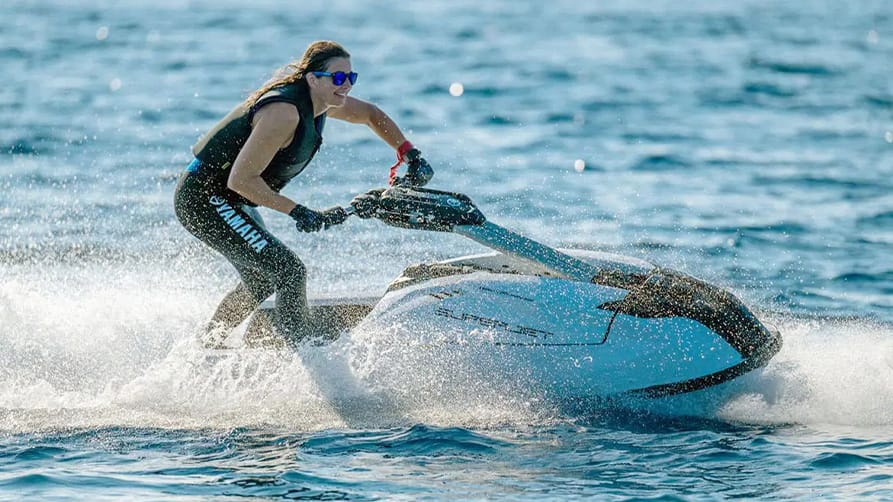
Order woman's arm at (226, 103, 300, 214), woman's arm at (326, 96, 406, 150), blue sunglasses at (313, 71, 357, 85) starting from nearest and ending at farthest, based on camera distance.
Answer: woman's arm at (226, 103, 300, 214) → blue sunglasses at (313, 71, 357, 85) → woman's arm at (326, 96, 406, 150)

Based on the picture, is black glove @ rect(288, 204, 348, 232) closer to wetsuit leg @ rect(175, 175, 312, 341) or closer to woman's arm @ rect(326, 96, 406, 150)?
wetsuit leg @ rect(175, 175, 312, 341)

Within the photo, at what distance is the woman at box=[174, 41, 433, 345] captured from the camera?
7.03 m

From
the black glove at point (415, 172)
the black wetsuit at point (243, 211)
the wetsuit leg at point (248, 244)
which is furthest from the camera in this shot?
the black glove at point (415, 172)

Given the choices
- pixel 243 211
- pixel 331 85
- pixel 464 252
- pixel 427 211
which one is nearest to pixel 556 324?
pixel 427 211

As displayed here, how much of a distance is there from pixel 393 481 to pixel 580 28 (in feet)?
96.2

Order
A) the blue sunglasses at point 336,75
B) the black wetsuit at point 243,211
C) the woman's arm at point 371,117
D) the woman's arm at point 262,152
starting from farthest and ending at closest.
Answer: the woman's arm at point 371,117 → the black wetsuit at point 243,211 → the blue sunglasses at point 336,75 → the woman's arm at point 262,152

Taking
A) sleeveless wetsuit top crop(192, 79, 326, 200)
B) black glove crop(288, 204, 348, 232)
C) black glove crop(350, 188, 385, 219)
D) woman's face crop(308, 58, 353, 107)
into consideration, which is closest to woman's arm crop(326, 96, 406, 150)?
sleeveless wetsuit top crop(192, 79, 326, 200)

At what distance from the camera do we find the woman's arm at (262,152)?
23.0 ft

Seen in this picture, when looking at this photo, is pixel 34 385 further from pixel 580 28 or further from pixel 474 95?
pixel 580 28

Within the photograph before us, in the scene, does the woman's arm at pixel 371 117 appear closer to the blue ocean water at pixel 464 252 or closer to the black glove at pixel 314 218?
the blue ocean water at pixel 464 252

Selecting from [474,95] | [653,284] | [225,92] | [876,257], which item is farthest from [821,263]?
[225,92]

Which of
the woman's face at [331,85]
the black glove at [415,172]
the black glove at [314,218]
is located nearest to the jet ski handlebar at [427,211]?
the black glove at [314,218]

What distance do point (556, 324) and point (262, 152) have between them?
1810 millimetres

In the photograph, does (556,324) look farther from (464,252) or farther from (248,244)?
(464,252)
